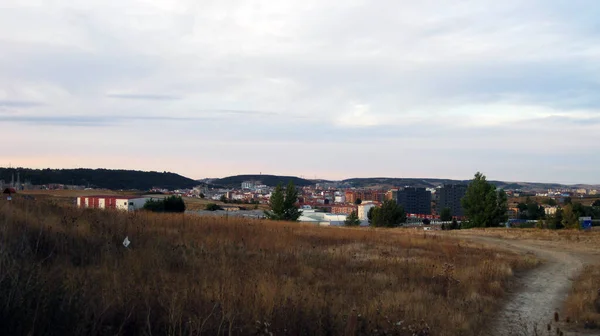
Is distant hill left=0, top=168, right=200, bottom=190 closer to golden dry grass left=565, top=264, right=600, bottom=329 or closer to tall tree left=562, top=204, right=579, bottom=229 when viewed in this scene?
tall tree left=562, top=204, right=579, bottom=229

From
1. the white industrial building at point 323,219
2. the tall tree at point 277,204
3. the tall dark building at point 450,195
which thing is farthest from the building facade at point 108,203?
the tall dark building at point 450,195

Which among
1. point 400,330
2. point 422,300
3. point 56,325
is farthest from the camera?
point 422,300

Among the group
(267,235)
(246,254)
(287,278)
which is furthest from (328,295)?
(267,235)

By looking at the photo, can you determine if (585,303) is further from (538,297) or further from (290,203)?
(290,203)

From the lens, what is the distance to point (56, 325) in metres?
4.22

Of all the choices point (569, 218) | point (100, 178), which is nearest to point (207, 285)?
point (569, 218)

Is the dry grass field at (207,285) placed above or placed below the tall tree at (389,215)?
above

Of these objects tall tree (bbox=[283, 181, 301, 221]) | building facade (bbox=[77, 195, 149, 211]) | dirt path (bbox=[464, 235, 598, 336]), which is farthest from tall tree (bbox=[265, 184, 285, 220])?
dirt path (bbox=[464, 235, 598, 336])

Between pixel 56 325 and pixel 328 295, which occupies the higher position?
pixel 56 325

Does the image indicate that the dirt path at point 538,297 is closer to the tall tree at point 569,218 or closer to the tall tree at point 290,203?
the tall tree at point 569,218

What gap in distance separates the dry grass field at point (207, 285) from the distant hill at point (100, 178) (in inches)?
2920

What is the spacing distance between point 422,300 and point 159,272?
14.8 ft

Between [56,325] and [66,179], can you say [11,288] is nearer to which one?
[56,325]

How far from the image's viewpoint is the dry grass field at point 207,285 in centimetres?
478
